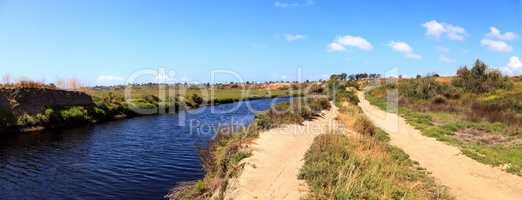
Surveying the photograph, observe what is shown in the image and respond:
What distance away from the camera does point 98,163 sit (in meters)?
19.7

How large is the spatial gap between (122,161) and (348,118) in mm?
15294

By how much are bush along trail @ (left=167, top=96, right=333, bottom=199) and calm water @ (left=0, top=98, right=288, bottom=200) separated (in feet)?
5.01

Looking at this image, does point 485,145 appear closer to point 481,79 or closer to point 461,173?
point 461,173

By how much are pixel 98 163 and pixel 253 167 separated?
9.22 metres

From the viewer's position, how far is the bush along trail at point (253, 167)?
11.5 m

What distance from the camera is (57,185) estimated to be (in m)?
15.6

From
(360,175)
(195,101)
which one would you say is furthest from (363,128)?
(195,101)

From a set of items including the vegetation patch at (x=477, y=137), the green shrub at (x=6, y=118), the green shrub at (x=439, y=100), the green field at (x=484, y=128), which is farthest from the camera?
the green shrub at (x=439, y=100)

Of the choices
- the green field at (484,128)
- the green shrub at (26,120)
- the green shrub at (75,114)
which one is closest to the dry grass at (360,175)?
the green field at (484,128)

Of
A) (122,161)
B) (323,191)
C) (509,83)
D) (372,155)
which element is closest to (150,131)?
(122,161)

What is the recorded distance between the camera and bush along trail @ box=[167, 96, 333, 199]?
1149 centimetres

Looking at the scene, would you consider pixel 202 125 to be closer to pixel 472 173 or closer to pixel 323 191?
pixel 472 173

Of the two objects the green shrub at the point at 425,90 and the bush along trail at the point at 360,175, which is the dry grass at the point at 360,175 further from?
the green shrub at the point at 425,90

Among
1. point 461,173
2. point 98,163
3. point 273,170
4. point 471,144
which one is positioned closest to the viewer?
point 273,170
